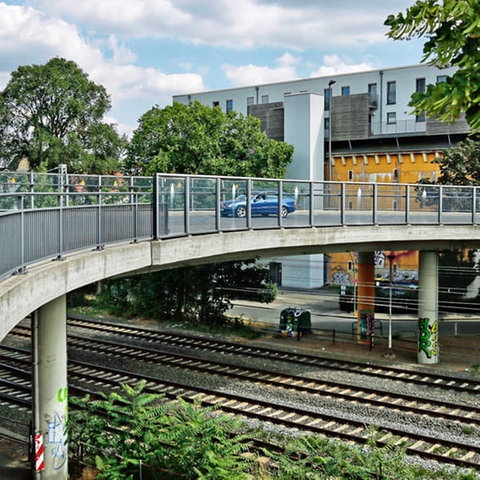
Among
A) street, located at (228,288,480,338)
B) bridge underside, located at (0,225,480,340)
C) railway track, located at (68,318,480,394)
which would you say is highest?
bridge underside, located at (0,225,480,340)

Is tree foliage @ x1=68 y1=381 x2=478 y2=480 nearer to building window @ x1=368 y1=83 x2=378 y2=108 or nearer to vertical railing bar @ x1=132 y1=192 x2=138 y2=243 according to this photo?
vertical railing bar @ x1=132 y1=192 x2=138 y2=243

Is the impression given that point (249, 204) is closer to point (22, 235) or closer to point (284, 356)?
point (22, 235)

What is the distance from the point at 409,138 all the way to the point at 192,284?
74.8 feet

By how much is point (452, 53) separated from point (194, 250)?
1136 centimetres

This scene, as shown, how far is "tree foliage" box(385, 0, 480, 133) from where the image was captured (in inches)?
164

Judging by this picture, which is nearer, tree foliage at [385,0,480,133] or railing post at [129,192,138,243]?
tree foliage at [385,0,480,133]

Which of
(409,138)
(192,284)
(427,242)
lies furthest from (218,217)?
(409,138)

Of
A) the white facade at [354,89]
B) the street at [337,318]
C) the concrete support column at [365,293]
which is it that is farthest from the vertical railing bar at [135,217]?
the white facade at [354,89]

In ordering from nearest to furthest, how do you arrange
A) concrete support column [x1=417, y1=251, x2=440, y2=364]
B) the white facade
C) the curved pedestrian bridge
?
the curved pedestrian bridge → concrete support column [x1=417, y1=251, x2=440, y2=364] → the white facade

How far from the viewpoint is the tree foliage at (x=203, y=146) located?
129 ft

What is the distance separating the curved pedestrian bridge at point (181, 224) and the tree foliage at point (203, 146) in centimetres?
1742

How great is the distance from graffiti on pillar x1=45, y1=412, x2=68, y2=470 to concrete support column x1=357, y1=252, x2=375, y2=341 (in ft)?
51.9

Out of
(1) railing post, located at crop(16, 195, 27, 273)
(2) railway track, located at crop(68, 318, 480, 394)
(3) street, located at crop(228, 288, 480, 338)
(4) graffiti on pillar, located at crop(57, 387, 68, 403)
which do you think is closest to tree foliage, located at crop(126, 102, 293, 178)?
(3) street, located at crop(228, 288, 480, 338)

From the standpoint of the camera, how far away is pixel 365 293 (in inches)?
1115
